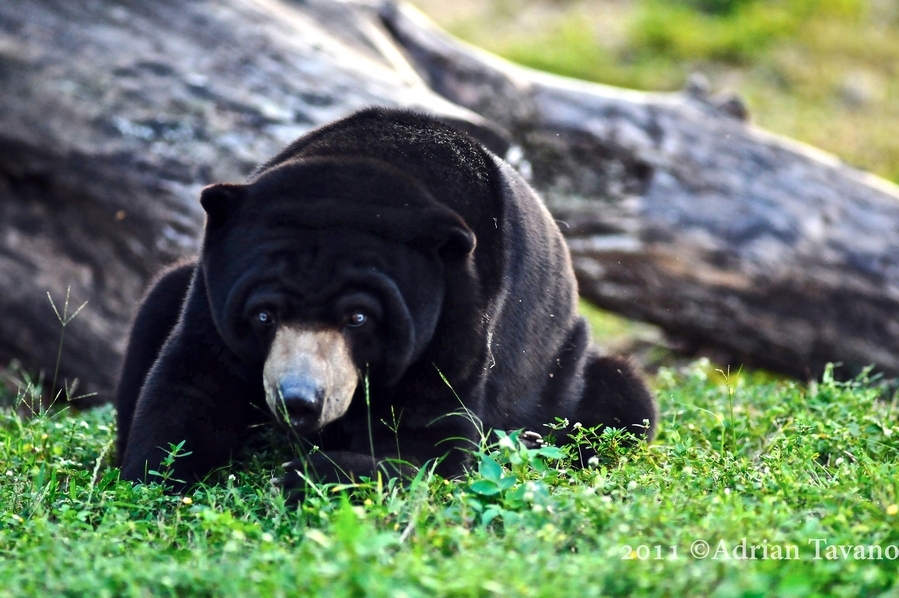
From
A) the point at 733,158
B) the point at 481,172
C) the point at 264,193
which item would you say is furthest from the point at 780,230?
the point at 264,193

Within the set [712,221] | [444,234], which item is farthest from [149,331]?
[712,221]

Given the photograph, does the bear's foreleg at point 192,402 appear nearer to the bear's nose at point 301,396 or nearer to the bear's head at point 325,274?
the bear's head at point 325,274

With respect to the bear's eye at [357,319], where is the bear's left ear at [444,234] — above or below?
above

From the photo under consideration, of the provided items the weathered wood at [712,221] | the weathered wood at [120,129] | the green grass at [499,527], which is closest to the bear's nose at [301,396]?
the green grass at [499,527]

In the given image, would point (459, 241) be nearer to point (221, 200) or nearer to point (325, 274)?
point (325, 274)

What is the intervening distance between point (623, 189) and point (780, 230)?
103 cm

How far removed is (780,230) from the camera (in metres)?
6.74

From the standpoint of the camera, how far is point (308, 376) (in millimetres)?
3348

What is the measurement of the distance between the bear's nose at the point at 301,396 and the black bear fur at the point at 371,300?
3cm

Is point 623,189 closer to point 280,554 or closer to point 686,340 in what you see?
point 686,340

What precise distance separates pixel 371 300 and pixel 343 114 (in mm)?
2925

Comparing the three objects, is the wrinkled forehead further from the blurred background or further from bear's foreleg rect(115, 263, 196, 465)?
the blurred background

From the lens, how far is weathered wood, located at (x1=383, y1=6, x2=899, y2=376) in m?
6.75

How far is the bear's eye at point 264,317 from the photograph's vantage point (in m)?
3.51
